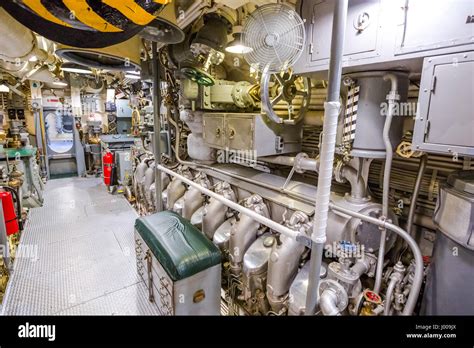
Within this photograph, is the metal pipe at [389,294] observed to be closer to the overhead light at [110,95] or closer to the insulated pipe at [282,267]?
the insulated pipe at [282,267]

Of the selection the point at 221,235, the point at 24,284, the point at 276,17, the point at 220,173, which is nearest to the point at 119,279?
the point at 24,284

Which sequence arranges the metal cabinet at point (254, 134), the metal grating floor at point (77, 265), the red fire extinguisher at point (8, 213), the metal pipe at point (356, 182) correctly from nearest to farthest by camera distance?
the metal pipe at point (356, 182)
the metal cabinet at point (254, 134)
the metal grating floor at point (77, 265)
the red fire extinguisher at point (8, 213)

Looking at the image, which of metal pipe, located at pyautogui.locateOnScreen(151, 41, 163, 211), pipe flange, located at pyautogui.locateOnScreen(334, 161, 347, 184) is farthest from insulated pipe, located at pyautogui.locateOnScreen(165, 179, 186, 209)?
pipe flange, located at pyautogui.locateOnScreen(334, 161, 347, 184)

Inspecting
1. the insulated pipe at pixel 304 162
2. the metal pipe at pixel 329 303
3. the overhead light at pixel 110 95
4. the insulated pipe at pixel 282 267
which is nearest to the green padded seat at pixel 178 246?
the insulated pipe at pixel 282 267

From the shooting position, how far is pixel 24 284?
Result: 2.65 meters

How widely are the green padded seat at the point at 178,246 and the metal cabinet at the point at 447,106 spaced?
5.37ft

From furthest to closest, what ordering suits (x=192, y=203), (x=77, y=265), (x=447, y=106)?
1. (x=192, y=203)
2. (x=77, y=265)
3. (x=447, y=106)

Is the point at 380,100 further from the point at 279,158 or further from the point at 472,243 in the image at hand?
the point at 279,158

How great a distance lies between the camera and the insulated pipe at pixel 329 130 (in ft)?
3.59

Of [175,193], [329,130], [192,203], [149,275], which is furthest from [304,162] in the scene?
[175,193]

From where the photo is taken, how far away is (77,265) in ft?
9.90

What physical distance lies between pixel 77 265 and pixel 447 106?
146 inches

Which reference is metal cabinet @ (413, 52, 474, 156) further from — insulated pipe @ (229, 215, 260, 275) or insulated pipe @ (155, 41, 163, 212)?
insulated pipe @ (155, 41, 163, 212)

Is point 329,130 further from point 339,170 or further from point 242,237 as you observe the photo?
point 242,237
